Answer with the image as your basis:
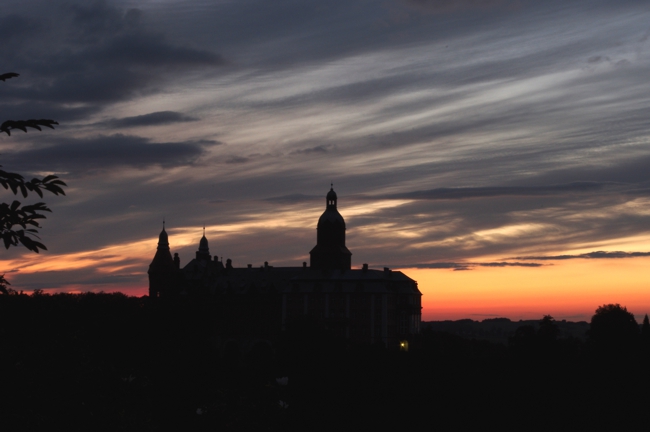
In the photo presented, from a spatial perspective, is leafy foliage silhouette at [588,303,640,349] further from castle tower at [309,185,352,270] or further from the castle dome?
the castle dome

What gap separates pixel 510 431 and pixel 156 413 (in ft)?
58.4

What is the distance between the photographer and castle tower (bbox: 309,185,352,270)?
16062cm

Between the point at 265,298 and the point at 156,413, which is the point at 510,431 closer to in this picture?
the point at 156,413

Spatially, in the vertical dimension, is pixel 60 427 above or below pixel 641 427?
above

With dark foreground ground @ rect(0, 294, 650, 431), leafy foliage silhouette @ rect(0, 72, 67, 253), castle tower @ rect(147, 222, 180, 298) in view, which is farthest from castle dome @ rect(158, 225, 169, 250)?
leafy foliage silhouette @ rect(0, 72, 67, 253)

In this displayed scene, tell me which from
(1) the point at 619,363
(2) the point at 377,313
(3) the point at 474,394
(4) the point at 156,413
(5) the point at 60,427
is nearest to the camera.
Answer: (5) the point at 60,427

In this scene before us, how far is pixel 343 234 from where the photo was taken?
163625mm

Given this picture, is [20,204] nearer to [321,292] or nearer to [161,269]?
[321,292]

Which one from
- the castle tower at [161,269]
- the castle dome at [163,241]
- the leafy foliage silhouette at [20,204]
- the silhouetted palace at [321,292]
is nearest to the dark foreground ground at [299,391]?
the leafy foliage silhouette at [20,204]

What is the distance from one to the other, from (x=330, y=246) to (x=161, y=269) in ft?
146

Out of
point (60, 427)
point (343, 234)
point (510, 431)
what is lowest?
point (510, 431)

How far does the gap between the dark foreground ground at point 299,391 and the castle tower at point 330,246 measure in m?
81.5

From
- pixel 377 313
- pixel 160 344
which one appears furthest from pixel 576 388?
pixel 377 313

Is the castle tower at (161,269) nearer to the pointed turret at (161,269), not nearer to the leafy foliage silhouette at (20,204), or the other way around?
the pointed turret at (161,269)
